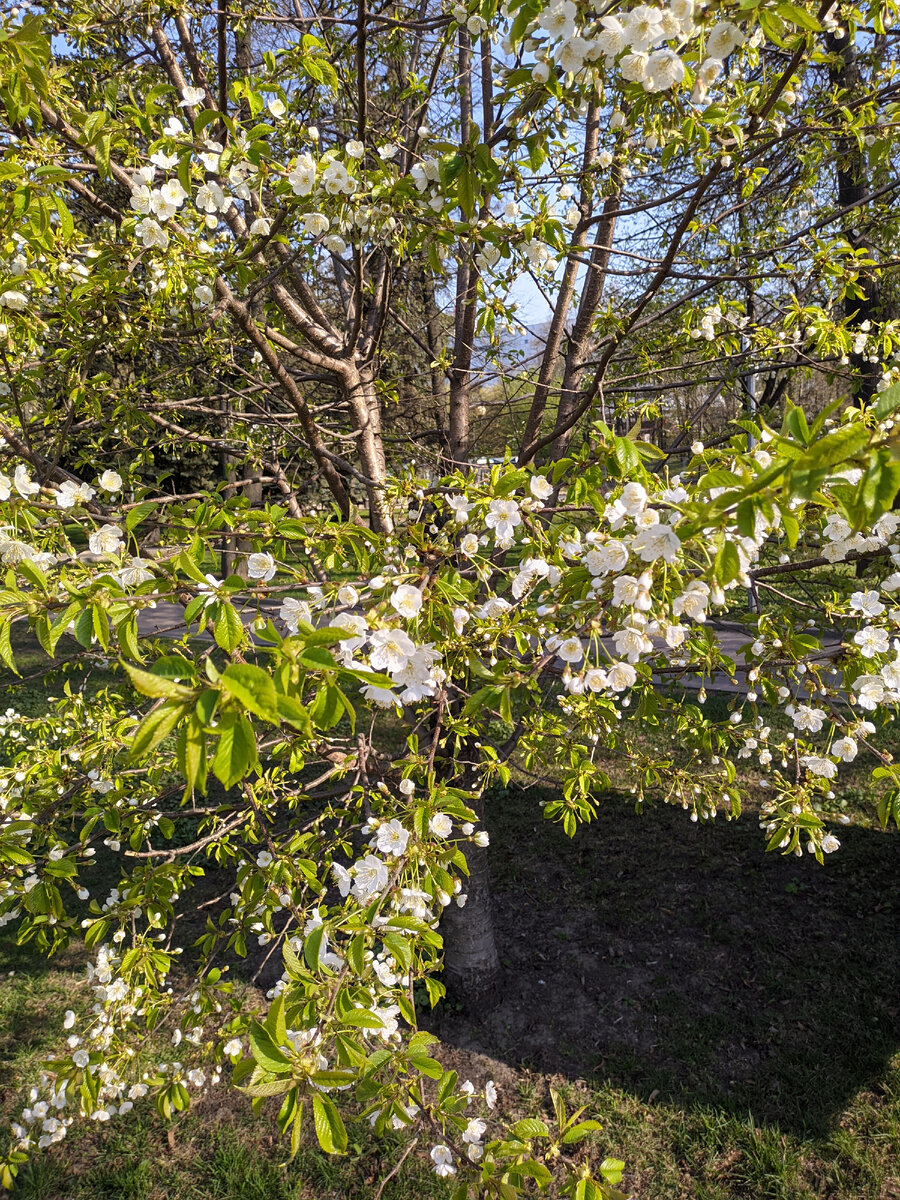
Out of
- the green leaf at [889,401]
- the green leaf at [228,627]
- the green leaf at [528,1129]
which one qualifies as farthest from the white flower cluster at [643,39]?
the green leaf at [528,1129]

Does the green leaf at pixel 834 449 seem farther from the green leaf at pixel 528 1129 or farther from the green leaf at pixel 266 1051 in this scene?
the green leaf at pixel 528 1129

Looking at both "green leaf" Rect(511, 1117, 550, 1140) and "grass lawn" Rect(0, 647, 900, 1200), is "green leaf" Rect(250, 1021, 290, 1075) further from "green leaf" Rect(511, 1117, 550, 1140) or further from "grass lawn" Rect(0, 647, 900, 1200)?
"grass lawn" Rect(0, 647, 900, 1200)

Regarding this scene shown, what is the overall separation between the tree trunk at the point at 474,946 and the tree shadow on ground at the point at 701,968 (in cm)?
11

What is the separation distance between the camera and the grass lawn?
2.65m

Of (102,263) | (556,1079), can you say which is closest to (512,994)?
(556,1079)

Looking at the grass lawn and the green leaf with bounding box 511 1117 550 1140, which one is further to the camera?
the grass lawn

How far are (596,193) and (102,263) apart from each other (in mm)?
1923

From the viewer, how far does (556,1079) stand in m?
3.03

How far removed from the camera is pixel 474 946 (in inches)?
132

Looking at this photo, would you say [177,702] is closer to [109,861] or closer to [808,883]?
[808,883]

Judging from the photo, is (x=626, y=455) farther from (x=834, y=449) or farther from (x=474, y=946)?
(x=474, y=946)

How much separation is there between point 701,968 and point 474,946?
1.18 meters

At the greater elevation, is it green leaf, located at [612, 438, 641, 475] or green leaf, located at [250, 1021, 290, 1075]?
green leaf, located at [612, 438, 641, 475]

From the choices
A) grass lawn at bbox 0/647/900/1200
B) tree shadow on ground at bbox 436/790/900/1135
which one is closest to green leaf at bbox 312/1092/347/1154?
grass lawn at bbox 0/647/900/1200
